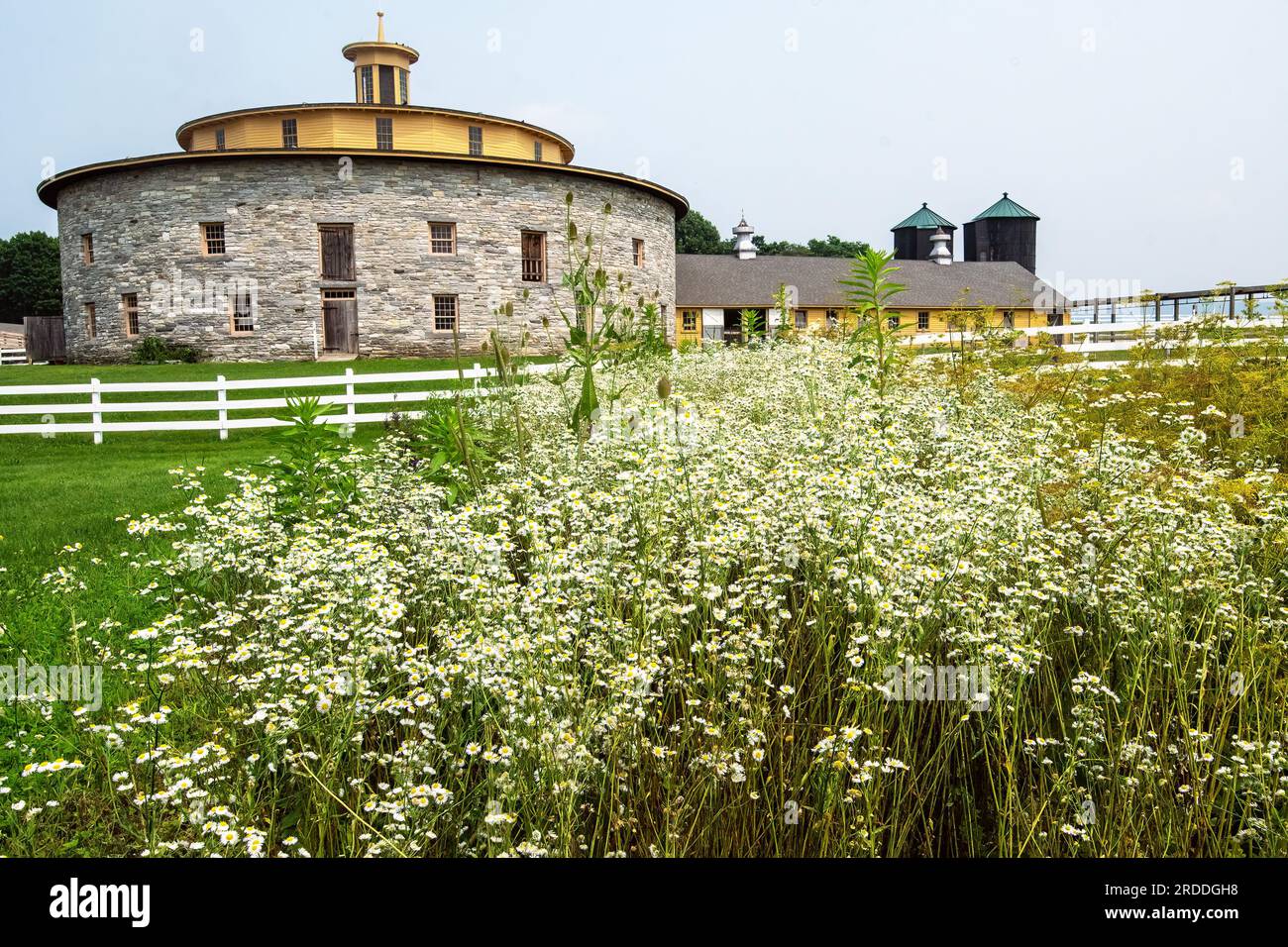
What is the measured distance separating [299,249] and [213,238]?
306cm

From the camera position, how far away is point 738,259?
45.2 metres

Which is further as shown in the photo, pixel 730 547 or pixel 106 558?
pixel 106 558

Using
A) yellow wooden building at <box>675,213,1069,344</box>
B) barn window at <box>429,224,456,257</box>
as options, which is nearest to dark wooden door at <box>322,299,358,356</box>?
barn window at <box>429,224,456,257</box>

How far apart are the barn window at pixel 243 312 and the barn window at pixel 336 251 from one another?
8.18 ft

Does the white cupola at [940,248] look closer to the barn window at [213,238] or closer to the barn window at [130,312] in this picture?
the barn window at [213,238]

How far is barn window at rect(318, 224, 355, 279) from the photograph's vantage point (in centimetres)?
2794

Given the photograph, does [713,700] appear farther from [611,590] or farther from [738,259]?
[738,259]

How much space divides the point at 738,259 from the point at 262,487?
4189 centimetres

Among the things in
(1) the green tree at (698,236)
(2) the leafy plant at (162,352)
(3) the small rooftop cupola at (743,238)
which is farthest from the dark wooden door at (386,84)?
(1) the green tree at (698,236)

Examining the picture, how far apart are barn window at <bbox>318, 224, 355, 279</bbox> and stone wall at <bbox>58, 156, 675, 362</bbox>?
263 millimetres

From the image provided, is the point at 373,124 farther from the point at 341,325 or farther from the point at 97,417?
the point at 97,417

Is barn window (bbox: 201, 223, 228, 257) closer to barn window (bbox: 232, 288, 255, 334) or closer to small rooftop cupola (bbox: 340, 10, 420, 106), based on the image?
barn window (bbox: 232, 288, 255, 334)

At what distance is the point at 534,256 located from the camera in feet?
Answer: 100
